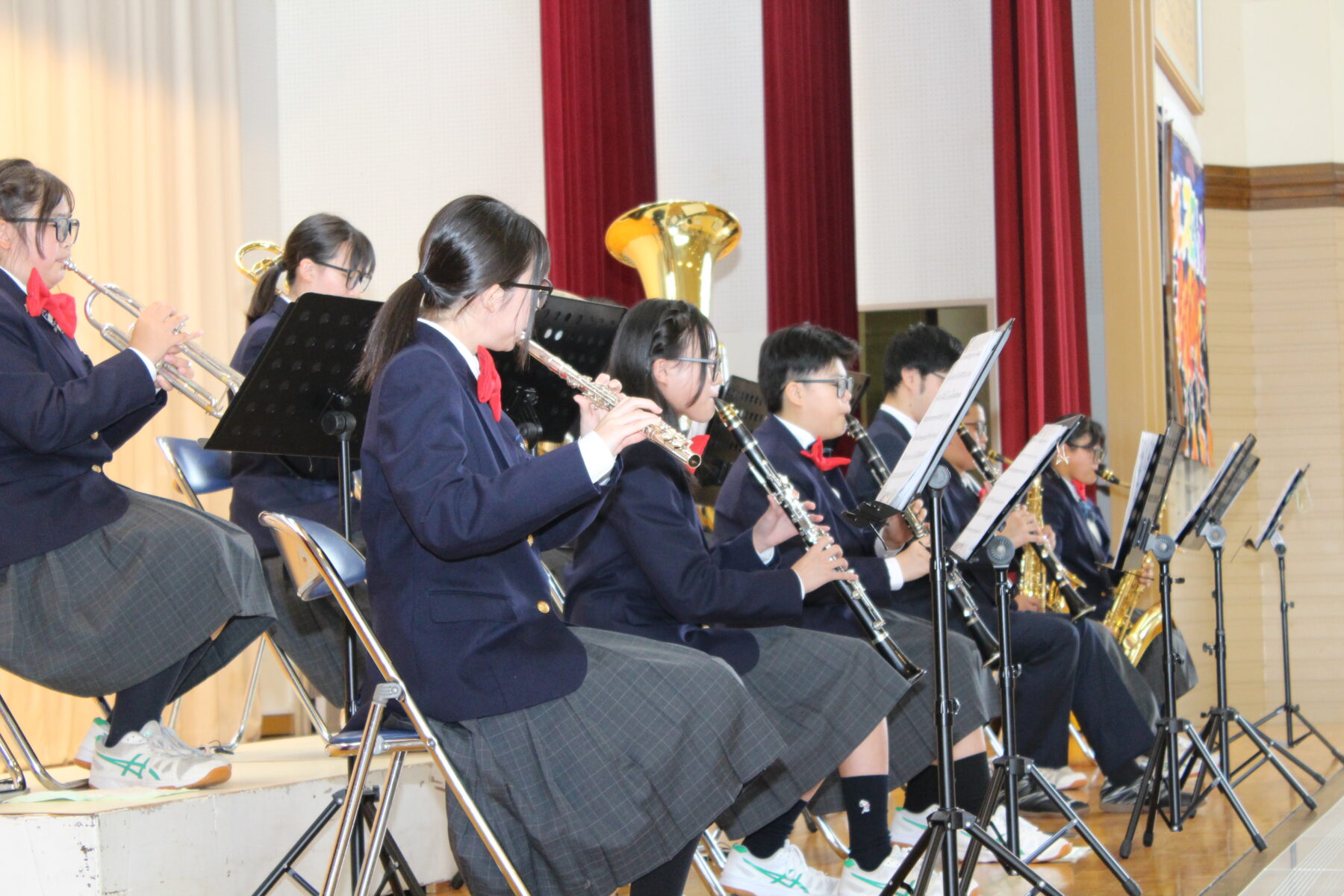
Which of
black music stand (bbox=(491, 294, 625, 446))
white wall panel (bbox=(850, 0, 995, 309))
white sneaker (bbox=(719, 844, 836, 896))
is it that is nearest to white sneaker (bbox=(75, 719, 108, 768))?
black music stand (bbox=(491, 294, 625, 446))

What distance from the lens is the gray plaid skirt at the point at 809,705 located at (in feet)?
9.27

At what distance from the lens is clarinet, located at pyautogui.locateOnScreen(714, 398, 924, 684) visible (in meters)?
2.99

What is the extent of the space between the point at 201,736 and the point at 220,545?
291 centimetres

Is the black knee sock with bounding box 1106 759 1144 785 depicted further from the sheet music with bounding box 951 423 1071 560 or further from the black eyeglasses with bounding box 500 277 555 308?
the black eyeglasses with bounding box 500 277 555 308

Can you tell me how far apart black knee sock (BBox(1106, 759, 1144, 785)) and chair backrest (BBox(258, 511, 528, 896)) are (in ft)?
8.89

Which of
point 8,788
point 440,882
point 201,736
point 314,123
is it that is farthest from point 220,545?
point 314,123

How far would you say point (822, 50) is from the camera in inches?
244

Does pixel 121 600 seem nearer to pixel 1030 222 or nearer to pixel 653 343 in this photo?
pixel 653 343

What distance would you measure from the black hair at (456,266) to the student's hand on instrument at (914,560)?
1432 mm

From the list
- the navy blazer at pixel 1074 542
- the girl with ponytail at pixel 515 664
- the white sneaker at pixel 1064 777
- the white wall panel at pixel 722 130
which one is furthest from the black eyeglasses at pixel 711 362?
the white wall panel at pixel 722 130

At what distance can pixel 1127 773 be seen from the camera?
4164mm

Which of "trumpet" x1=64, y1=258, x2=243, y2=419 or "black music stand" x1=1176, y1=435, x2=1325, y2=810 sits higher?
"trumpet" x1=64, y1=258, x2=243, y2=419

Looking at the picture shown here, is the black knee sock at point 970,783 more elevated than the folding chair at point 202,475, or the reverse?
the folding chair at point 202,475

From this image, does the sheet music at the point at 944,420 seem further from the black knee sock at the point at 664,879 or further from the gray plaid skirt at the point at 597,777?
the black knee sock at the point at 664,879
